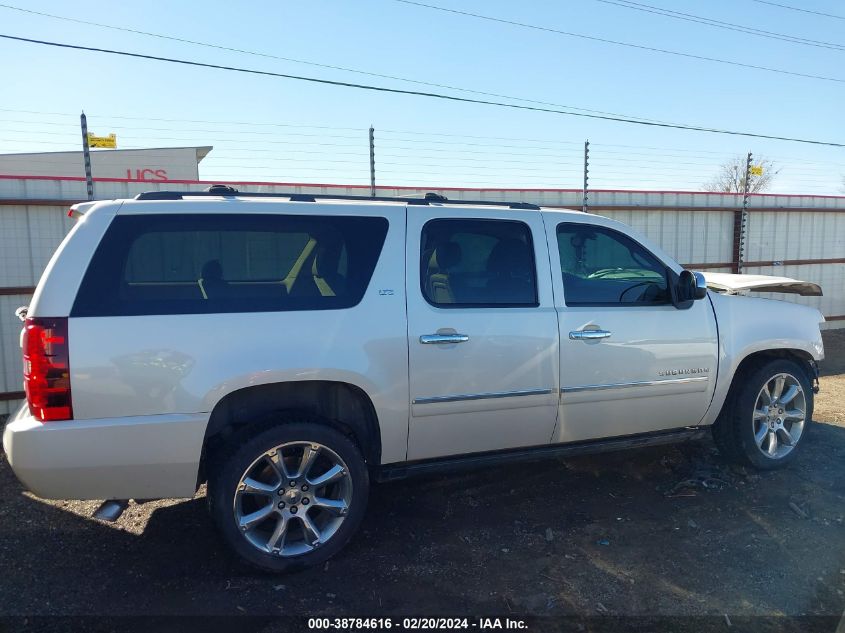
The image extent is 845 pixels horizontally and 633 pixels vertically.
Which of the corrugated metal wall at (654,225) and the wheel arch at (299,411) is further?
the corrugated metal wall at (654,225)

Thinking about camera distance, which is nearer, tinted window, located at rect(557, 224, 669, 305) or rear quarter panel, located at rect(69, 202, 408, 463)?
rear quarter panel, located at rect(69, 202, 408, 463)

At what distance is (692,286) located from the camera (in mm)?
4074

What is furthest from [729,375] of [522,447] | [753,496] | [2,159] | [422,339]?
[2,159]

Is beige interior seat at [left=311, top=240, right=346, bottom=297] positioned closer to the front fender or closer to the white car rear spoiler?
the front fender

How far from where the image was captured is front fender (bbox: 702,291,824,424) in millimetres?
4328

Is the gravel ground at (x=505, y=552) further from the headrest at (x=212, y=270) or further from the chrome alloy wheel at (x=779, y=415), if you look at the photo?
the headrest at (x=212, y=270)

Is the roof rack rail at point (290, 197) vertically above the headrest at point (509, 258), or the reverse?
the roof rack rail at point (290, 197)

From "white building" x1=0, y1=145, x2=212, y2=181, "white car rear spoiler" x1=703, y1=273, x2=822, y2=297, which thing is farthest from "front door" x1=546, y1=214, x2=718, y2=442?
"white building" x1=0, y1=145, x2=212, y2=181

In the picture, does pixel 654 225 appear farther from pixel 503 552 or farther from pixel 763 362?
pixel 503 552

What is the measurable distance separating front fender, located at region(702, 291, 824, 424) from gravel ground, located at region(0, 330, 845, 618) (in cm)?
80

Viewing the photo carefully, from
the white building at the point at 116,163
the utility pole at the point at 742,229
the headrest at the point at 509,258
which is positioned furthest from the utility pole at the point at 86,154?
the white building at the point at 116,163

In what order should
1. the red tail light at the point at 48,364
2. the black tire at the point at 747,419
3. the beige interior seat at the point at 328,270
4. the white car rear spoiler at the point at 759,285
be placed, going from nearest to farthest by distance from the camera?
1. the red tail light at the point at 48,364
2. the beige interior seat at the point at 328,270
3. the black tire at the point at 747,419
4. the white car rear spoiler at the point at 759,285

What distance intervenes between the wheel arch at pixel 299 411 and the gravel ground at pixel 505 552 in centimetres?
62

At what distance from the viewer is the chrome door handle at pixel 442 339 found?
349cm
